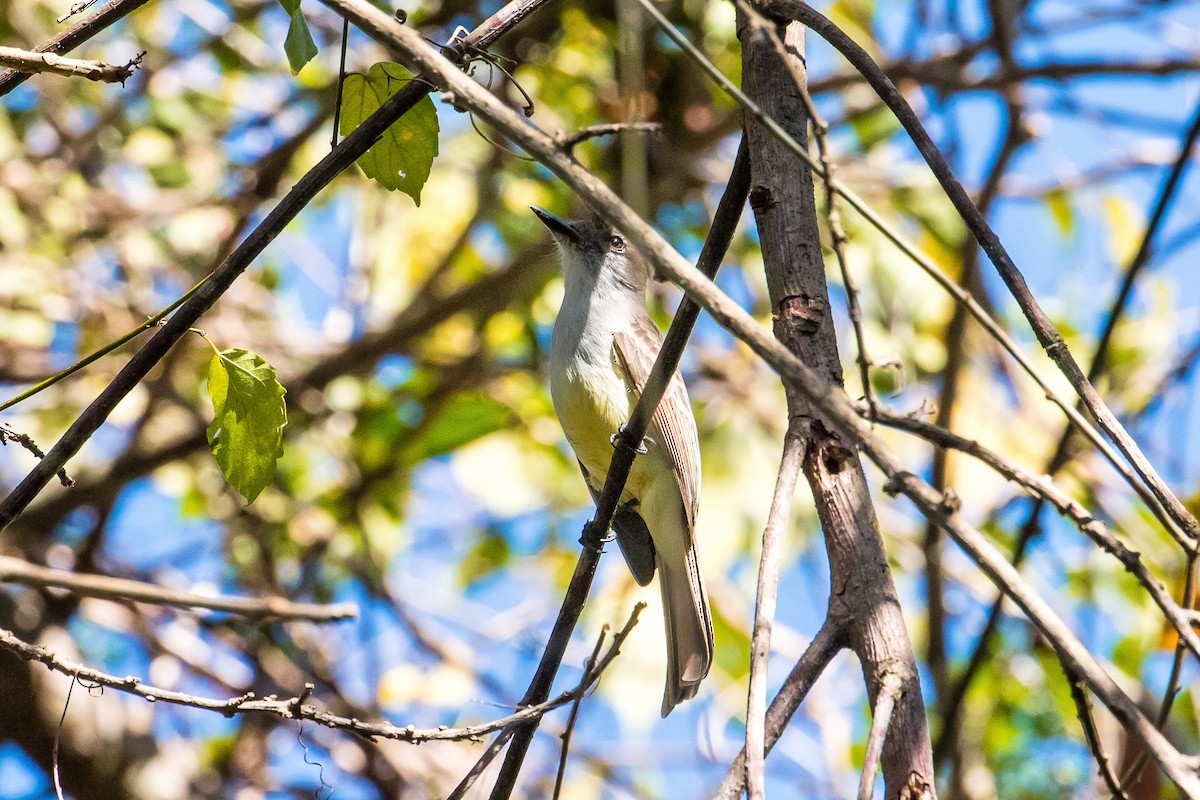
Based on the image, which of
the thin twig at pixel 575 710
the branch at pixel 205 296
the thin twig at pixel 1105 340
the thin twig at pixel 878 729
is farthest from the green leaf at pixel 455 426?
the thin twig at pixel 878 729

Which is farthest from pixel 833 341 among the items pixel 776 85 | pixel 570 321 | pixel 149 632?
pixel 149 632

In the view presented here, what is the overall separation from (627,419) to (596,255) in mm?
925

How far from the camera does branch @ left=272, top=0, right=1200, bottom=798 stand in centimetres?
122

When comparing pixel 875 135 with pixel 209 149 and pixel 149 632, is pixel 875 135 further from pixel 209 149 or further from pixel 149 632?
pixel 149 632

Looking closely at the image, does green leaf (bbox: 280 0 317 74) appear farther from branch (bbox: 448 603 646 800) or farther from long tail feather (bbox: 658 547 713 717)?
long tail feather (bbox: 658 547 713 717)

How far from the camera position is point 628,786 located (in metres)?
5.66

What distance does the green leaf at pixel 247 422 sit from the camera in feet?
6.39

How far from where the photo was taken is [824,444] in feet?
6.59

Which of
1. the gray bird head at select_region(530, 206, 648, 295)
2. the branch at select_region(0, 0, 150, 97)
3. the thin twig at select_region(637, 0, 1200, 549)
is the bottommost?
the thin twig at select_region(637, 0, 1200, 549)

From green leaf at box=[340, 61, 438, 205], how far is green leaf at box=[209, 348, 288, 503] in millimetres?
407

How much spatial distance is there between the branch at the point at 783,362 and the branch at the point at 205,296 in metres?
0.32

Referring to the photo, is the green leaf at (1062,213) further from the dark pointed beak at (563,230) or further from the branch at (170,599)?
the branch at (170,599)

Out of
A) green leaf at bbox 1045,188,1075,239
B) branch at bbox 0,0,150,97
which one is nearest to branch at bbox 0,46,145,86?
branch at bbox 0,0,150,97

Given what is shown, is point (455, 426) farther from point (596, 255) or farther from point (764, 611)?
point (764, 611)
